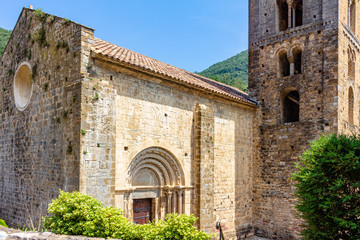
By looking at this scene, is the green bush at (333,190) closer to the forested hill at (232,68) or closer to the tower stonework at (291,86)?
the tower stonework at (291,86)

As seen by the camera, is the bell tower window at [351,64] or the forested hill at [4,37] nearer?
the bell tower window at [351,64]

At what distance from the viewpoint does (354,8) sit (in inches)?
621

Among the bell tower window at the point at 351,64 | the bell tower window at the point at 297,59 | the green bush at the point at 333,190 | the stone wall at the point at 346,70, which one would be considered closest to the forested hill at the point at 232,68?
the bell tower window at the point at 297,59

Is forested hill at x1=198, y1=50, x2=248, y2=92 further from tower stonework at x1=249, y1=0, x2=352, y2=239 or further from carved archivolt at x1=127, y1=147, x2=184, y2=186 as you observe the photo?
carved archivolt at x1=127, y1=147, x2=184, y2=186

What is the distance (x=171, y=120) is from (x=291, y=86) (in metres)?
6.48

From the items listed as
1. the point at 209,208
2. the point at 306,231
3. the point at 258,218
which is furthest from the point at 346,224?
the point at 258,218

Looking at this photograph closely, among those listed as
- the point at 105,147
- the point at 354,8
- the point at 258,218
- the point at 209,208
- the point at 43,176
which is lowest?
the point at 258,218

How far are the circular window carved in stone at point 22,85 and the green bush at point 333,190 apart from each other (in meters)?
9.84

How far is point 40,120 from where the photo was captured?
10.3 m

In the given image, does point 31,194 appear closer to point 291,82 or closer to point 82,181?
point 82,181

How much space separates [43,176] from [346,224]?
8918 mm

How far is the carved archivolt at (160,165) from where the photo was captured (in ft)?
33.6

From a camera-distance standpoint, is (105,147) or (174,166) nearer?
(105,147)

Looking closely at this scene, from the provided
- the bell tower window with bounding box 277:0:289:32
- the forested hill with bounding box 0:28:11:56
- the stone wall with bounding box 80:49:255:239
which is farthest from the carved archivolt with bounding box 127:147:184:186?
the forested hill with bounding box 0:28:11:56
